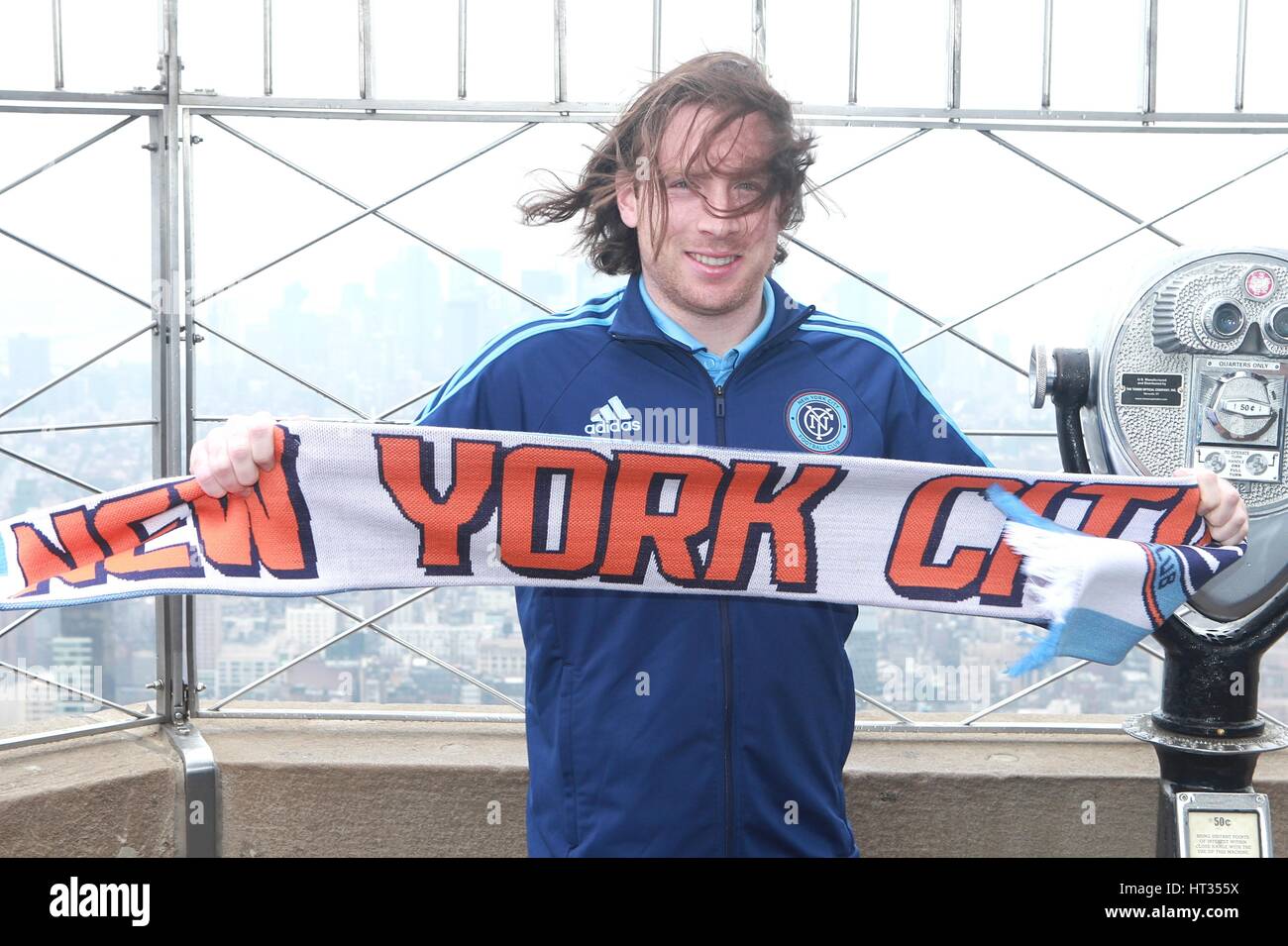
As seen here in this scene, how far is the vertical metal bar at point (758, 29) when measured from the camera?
3051 millimetres

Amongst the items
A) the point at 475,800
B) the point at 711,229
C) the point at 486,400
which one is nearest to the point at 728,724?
the point at 486,400

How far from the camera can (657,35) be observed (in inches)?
121

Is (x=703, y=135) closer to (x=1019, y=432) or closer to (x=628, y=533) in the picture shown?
(x=628, y=533)

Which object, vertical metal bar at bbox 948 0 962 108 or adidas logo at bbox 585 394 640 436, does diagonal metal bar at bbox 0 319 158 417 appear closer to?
adidas logo at bbox 585 394 640 436

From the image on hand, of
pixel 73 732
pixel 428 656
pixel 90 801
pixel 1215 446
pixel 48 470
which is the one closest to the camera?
pixel 1215 446

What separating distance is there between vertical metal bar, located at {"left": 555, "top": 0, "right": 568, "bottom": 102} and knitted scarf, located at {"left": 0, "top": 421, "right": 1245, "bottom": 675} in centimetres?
135

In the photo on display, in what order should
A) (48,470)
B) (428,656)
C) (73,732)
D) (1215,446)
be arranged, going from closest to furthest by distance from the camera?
1. (1215,446)
2. (48,470)
3. (73,732)
4. (428,656)

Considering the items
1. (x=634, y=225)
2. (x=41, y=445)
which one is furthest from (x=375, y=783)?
(x=634, y=225)

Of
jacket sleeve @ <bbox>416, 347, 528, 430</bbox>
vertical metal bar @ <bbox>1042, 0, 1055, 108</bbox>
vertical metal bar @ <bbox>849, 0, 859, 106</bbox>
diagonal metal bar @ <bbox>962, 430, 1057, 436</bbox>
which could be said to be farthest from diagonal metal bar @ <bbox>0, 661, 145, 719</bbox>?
A: vertical metal bar @ <bbox>1042, 0, 1055, 108</bbox>

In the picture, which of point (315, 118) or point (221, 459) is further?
point (315, 118)

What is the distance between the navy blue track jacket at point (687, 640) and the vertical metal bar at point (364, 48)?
1.28m

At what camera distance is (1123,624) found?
207cm

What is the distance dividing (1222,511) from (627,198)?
1.09 metres

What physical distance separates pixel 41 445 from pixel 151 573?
1348 mm
